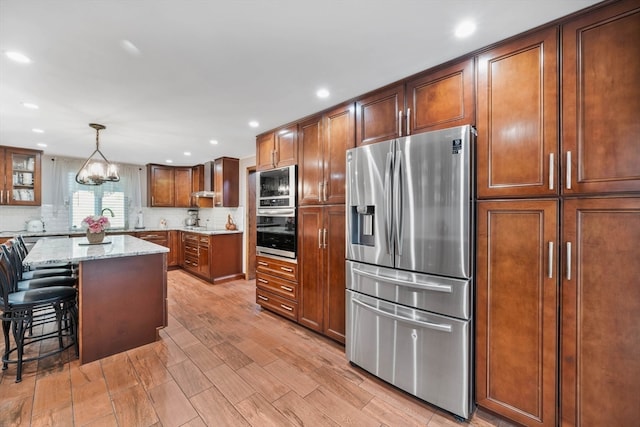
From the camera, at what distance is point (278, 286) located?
3281 millimetres

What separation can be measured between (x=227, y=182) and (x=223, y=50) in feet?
11.9

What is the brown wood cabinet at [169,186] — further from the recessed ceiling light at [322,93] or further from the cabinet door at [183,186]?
the recessed ceiling light at [322,93]

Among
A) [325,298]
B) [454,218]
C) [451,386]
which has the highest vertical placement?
[454,218]

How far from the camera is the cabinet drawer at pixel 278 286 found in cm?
309

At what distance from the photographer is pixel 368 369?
2.11 meters

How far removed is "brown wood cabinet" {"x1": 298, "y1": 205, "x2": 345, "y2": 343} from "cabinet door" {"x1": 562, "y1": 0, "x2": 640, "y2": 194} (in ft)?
5.49

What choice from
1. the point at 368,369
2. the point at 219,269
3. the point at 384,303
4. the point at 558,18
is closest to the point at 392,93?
the point at 558,18

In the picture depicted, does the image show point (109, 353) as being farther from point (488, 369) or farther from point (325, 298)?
point (488, 369)

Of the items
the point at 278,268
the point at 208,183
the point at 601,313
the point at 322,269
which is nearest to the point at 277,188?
the point at 278,268

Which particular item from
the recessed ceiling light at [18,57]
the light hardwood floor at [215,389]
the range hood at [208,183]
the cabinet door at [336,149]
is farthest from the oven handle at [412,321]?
the range hood at [208,183]

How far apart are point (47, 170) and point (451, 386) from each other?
7188 millimetres

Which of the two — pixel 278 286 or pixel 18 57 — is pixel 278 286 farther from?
pixel 18 57

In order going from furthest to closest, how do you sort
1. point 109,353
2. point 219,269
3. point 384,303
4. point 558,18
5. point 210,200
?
point 210,200, point 219,269, point 109,353, point 384,303, point 558,18

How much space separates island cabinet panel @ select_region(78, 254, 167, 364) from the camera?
91.7 inches
